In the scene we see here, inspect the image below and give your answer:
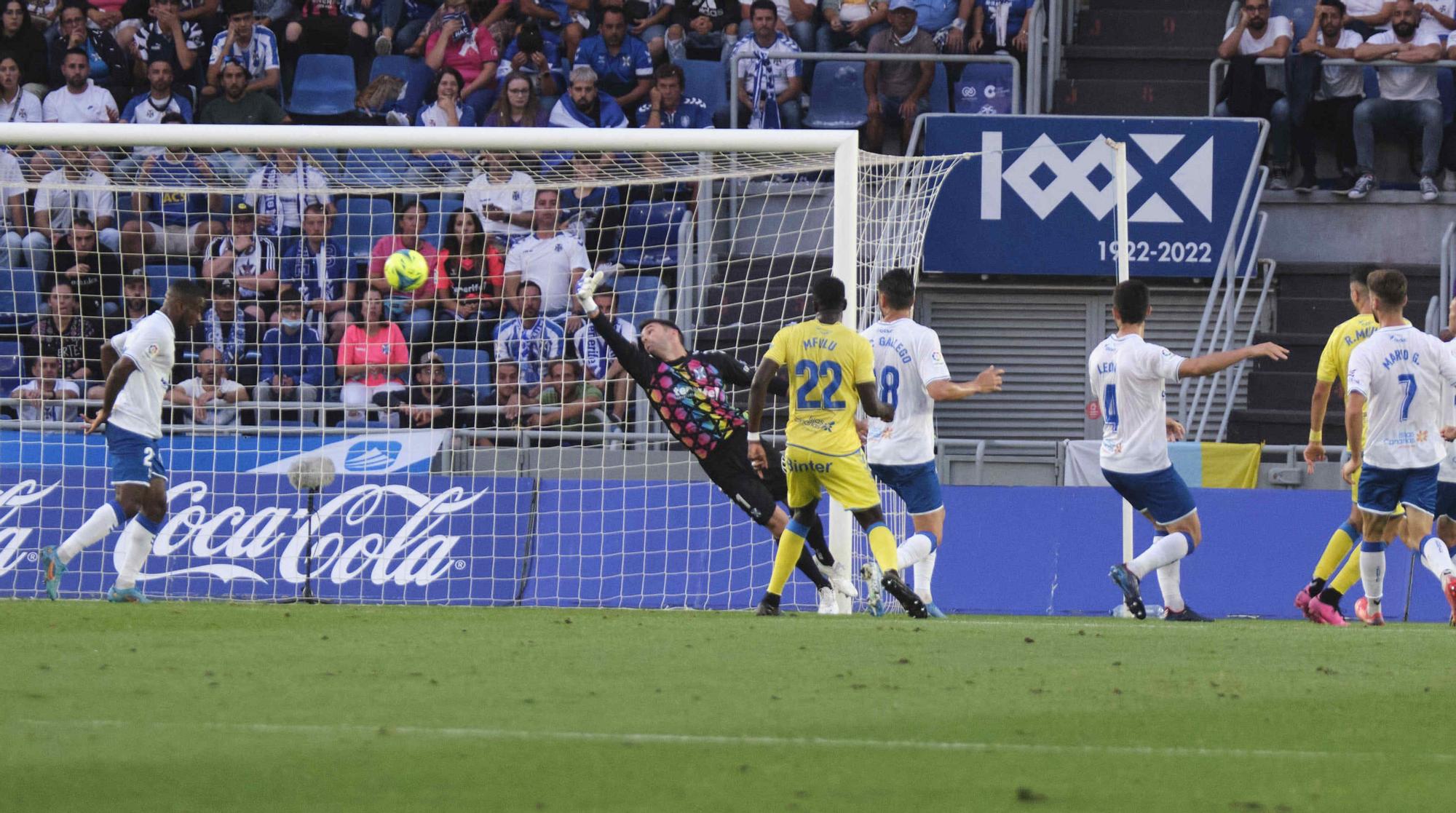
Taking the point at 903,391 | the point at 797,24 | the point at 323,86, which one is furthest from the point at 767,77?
the point at 903,391

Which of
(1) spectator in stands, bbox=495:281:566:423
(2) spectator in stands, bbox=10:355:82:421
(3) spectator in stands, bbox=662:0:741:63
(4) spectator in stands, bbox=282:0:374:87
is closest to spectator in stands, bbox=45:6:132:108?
(4) spectator in stands, bbox=282:0:374:87

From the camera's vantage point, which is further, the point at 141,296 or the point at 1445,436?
the point at 141,296

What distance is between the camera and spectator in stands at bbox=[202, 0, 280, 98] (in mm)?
18125

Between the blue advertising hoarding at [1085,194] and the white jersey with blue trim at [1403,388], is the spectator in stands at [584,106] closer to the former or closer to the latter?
the blue advertising hoarding at [1085,194]

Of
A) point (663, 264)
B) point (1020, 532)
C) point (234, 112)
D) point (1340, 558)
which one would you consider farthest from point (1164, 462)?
point (234, 112)

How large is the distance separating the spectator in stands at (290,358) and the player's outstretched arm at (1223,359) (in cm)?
745

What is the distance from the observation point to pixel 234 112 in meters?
17.7

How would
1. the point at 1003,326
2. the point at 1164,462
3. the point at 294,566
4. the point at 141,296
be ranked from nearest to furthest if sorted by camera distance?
the point at 1164,462 → the point at 294,566 → the point at 141,296 → the point at 1003,326

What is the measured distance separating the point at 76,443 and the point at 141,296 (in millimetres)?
1334

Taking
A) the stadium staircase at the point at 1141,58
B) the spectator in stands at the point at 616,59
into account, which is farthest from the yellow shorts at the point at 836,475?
the stadium staircase at the point at 1141,58

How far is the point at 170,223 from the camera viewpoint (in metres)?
15.7

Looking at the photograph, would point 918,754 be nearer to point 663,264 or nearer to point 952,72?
point 663,264

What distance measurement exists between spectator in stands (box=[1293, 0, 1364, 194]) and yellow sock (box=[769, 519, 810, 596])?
9.47m

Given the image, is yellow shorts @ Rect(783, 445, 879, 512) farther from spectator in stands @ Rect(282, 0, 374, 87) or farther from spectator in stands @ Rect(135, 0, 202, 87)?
spectator in stands @ Rect(135, 0, 202, 87)
